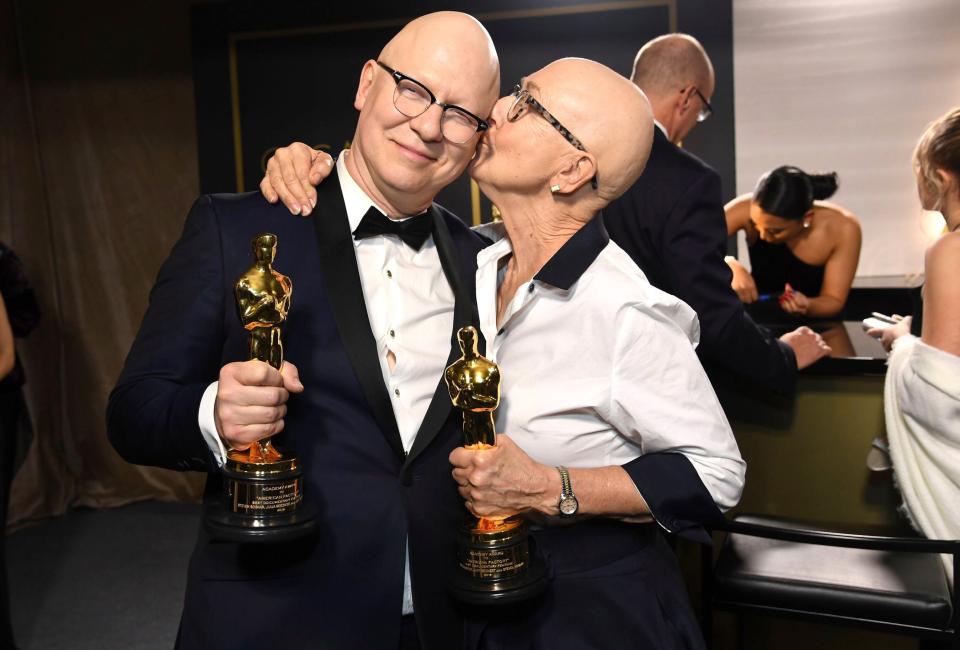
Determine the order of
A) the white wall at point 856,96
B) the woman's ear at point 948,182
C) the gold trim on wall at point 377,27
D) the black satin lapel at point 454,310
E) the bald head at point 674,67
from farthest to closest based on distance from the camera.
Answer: the white wall at point 856,96 → the gold trim on wall at point 377,27 → the bald head at point 674,67 → the woman's ear at point 948,182 → the black satin lapel at point 454,310

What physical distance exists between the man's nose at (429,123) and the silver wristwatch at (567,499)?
2.15 feet

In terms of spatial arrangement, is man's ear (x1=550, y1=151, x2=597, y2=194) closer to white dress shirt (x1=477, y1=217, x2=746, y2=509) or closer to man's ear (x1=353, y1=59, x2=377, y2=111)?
white dress shirt (x1=477, y1=217, x2=746, y2=509)

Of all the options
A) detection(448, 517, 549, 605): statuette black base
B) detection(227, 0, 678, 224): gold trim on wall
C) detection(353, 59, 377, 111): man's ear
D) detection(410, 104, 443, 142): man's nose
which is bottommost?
detection(448, 517, 549, 605): statuette black base

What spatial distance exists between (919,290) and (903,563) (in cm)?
86

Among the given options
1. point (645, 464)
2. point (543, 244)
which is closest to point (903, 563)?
point (645, 464)

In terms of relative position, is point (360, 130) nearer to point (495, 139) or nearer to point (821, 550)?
point (495, 139)

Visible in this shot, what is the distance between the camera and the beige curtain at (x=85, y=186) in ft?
19.4

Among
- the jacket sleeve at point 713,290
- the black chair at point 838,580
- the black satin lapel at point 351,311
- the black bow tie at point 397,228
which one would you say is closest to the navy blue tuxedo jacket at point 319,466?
the black satin lapel at point 351,311

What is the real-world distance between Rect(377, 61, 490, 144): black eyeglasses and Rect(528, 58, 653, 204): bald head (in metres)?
0.15

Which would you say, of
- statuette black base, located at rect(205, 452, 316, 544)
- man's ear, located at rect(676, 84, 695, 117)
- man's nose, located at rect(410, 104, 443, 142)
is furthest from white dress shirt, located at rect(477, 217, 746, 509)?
man's ear, located at rect(676, 84, 695, 117)

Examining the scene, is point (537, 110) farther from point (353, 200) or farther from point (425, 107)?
point (353, 200)

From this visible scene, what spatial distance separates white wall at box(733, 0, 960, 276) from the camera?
18.1 ft

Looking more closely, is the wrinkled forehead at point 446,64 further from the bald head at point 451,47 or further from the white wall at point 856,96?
the white wall at point 856,96

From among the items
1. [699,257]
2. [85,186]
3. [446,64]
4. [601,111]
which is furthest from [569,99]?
[85,186]
